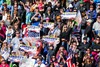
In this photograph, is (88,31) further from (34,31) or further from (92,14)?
(34,31)

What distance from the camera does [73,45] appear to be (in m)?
22.6

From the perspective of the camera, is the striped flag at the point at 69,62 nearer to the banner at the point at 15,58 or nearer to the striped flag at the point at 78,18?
the striped flag at the point at 78,18

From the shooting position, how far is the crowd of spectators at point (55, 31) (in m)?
22.3

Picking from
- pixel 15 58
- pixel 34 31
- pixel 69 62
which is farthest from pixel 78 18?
pixel 15 58

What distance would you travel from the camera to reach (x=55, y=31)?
953 inches

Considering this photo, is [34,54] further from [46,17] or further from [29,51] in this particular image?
[46,17]

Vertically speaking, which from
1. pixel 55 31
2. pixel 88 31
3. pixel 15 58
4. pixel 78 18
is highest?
pixel 78 18

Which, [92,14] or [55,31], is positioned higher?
[92,14]

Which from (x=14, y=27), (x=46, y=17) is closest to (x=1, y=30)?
(x=14, y=27)

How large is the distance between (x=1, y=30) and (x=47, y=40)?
2.99 metres

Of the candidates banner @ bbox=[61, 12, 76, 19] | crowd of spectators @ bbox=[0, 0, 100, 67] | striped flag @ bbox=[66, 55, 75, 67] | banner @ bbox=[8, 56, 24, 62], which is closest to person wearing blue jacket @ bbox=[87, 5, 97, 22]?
crowd of spectators @ bbox=[0, 0, 100, 67]

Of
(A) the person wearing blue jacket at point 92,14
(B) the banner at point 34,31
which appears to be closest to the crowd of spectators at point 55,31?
(A) the person wearing blue jacket at point 92,14

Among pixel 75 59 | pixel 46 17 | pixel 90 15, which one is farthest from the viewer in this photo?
pixel 46 17

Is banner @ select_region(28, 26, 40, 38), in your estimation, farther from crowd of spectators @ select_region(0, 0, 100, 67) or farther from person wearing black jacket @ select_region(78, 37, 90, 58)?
person wearing black jacket @ select_region(78, 37, 90, 58)
